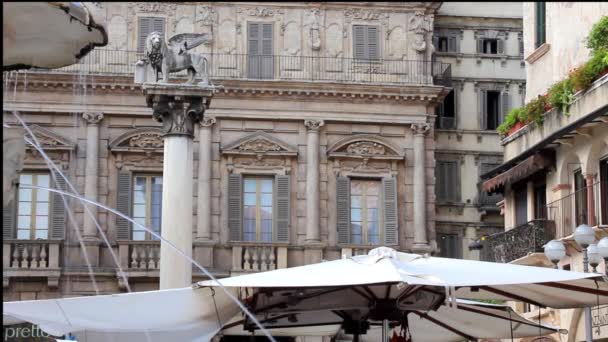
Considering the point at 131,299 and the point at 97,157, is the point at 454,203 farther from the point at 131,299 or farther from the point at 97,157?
the point at 131,299

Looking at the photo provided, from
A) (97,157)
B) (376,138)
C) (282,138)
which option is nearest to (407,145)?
(376,138)

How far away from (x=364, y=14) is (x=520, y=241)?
1132cm

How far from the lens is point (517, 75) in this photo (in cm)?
4059

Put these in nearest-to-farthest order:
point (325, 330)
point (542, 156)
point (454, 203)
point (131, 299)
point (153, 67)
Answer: point (131, 299), point (325, 330), point (153, 67), point (542, 156), point (454, 203)

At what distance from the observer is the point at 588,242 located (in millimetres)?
17266

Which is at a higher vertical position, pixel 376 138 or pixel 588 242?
pixel 376 138

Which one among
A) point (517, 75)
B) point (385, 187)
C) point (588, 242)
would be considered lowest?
point (588, 242)

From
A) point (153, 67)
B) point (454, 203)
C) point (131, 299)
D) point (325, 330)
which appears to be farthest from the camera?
point (454, 203)

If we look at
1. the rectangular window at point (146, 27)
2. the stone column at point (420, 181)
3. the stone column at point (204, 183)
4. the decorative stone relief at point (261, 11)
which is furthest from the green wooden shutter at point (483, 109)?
the rectangular window at point (146, 27)

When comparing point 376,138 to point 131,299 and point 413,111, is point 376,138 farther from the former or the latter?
point 131,299

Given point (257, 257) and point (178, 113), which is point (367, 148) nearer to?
point (257, 257)

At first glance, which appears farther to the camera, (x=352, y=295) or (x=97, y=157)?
(x=97, y=157)

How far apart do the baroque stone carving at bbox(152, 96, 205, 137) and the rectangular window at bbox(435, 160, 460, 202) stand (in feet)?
58.1

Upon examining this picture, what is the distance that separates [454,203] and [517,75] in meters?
4.68
